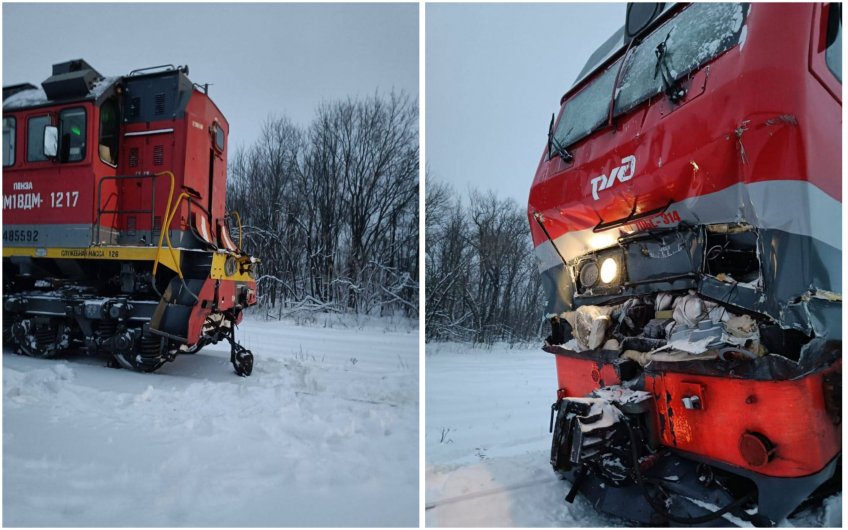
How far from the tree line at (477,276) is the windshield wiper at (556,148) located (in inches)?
229

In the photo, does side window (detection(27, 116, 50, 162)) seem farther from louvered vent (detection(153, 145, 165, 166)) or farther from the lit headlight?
the lit headlight

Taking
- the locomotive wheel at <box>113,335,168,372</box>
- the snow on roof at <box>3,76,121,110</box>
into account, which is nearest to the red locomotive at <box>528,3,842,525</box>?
the locomotive wheel at <box>113,335,168,372</box>

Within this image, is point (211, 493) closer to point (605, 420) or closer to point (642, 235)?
point (605, 420)

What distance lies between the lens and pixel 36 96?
5531 millimetres

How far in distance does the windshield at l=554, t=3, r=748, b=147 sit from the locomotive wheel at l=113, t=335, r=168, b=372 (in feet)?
14.9

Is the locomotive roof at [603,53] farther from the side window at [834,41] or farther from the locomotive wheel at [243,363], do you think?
the locomotive wheel at [243,363]

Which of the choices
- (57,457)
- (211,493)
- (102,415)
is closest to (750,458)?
(211,493)

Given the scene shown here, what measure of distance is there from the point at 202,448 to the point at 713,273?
3122 mm

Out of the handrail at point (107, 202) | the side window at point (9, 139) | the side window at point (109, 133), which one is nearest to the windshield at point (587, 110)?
the handrail at point (107, 202)

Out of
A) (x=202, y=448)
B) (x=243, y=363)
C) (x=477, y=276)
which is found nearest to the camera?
(x=202, y=448)

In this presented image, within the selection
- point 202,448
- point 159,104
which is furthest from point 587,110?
point 159,104

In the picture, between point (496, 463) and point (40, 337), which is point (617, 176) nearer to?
point (496, 463)

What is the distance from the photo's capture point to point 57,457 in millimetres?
2656

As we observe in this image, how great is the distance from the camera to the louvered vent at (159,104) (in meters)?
5.55
